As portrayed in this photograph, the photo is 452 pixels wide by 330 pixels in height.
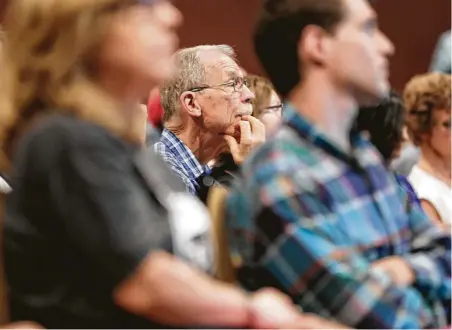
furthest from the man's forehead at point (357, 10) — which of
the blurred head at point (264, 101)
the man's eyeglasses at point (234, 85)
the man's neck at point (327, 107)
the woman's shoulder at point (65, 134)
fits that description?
the blurred head at point (264, 101)

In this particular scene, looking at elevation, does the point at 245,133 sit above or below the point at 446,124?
above

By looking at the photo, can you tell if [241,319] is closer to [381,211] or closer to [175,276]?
[175,276]

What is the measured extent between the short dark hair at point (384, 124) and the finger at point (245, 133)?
0.98 feet

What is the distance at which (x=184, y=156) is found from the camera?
7.19 feet

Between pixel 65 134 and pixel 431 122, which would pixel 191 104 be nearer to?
pixel 431 122

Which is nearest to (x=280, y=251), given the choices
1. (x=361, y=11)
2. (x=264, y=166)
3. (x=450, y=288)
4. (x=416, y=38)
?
(x=264, y=166)

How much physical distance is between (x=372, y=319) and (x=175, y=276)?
33 cm

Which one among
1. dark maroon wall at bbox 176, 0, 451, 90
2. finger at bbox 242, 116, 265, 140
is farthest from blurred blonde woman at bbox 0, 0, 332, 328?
dark maroon wall at bbox 176, 0, 451, 90

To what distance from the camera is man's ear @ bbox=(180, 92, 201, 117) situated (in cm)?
227

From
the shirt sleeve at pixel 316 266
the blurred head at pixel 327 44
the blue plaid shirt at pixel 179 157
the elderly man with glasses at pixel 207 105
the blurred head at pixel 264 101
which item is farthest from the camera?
the blurred head at pixel 264 101

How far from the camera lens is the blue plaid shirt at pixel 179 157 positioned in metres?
2.11

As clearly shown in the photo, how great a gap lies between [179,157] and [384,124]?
0.52 metres

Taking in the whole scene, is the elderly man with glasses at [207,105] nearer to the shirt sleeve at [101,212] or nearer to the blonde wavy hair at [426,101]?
the blonde wavy hair at [426,101]

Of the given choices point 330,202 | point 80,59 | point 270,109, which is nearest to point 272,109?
point 270,109
